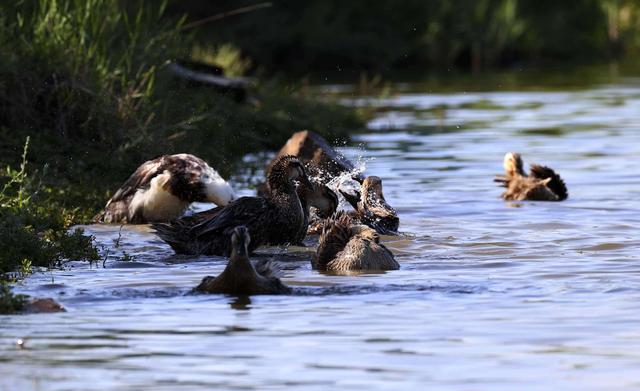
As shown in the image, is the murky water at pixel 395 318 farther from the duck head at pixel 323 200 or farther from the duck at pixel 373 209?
the duck head at pixel 323 200

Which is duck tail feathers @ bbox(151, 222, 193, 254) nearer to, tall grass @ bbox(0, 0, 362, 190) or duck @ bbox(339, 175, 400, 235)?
duck @ bbox(339, 175, 400, 235)

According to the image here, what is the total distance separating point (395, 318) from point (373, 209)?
4.62 metres

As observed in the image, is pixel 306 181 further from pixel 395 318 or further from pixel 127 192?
pixel 395 318

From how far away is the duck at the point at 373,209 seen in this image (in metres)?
12.5


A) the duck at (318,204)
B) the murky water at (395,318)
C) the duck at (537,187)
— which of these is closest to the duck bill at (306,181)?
the duck at (318,204)

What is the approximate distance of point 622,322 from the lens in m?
8.05

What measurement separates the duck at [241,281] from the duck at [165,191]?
3.62 m

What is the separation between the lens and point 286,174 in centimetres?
1185

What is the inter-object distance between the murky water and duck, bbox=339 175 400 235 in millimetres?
232

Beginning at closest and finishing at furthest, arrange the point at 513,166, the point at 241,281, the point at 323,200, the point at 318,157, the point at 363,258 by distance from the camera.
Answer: the point at 241,281 → the point at 363,258 → the point at 323,200 → the point at 318,157 → the point at 513,166

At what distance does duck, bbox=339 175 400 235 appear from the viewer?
1248 centimetres

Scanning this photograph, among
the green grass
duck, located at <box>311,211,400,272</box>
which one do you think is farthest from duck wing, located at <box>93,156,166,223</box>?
duck, located at <box>311,211,400,272</box>

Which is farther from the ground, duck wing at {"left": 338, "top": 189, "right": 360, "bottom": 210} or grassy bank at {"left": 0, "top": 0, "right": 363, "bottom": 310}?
grassy bank at {"left": 0, "top": 0, "right": 363, "bottom": 310}

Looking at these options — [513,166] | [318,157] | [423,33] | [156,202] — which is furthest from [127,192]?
[423,33]
